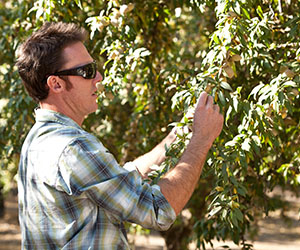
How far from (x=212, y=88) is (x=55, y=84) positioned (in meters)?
0.72

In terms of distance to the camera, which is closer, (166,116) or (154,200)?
(154,200)

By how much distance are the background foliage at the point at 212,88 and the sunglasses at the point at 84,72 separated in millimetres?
469

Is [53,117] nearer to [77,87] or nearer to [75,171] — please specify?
[77,87]

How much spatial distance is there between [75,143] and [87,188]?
15 centimetres

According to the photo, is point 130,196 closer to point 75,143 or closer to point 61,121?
point 75,143

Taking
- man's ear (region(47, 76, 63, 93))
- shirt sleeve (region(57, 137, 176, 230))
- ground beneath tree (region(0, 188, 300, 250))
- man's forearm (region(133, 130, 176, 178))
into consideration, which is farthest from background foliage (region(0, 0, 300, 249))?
ground beneath tree (region(0, 188, 300, 250))

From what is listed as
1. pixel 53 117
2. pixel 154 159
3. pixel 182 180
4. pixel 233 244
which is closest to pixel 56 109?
pixel 53 117

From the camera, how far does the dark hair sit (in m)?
1.88

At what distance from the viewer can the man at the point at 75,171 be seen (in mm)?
1677

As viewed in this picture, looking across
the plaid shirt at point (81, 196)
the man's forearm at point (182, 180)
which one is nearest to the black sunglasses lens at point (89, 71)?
the plaid shirt at point (81, 196)

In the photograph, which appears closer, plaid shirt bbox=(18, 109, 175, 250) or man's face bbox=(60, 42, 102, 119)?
plaid shirt bbox=(18, 109, 175, 250)

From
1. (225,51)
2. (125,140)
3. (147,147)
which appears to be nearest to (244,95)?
(225,51)

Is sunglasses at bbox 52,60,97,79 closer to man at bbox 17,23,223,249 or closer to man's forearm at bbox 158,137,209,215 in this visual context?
man at bbox 17,23,223,249

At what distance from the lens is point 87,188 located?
1.65 m
